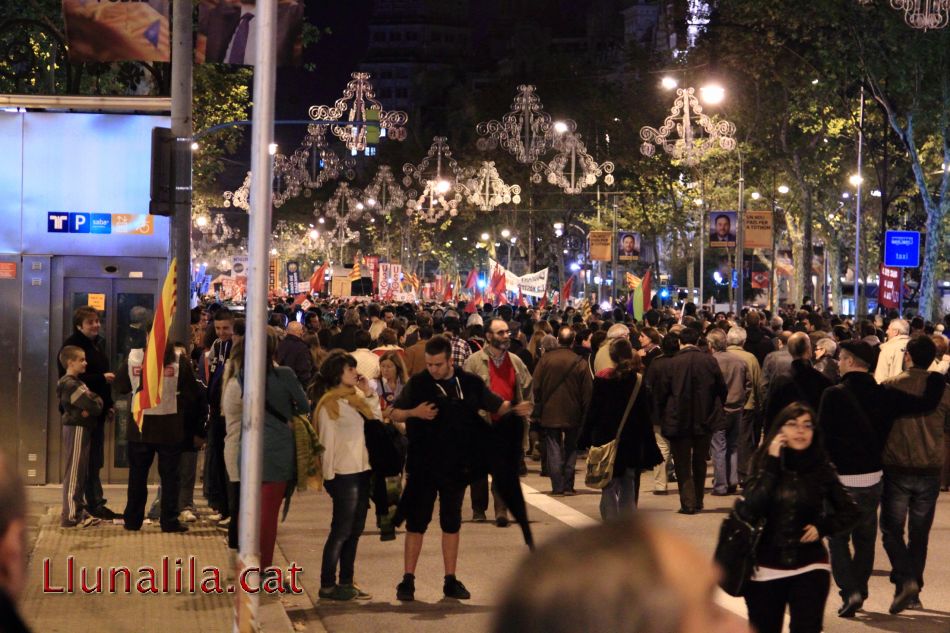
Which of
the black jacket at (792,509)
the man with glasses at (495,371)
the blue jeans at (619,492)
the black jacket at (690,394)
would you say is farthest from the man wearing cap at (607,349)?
the black jacket at (792,509)

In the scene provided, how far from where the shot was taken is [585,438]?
1276 centimetres

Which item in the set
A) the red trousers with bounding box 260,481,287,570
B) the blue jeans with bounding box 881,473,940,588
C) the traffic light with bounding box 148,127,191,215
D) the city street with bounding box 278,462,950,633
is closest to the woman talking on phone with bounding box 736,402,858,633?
the city street with bounding box 278,462,950,633

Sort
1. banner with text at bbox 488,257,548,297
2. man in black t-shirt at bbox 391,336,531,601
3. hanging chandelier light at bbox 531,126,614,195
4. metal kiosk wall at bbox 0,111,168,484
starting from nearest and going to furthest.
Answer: man in black t-shirt at bbox 391,336,531,601, metal kiosk wall at bbox 0,111,168,484, hanging chandelier light at bbox 531,126,614,195, banner with text at bbox 488,257,548,297

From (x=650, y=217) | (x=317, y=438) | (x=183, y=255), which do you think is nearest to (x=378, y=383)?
(x=183, y=255)

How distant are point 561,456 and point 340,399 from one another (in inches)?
263

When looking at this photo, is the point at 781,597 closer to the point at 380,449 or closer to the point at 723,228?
the point at 380,449

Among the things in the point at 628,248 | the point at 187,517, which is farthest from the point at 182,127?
the point at 628,248

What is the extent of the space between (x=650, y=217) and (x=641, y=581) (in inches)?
2688

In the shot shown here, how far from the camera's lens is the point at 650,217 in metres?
69.6

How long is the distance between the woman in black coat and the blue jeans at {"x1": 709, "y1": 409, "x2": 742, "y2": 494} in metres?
3.84

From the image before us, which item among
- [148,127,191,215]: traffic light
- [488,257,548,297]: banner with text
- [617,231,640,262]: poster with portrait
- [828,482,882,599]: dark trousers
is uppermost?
[617,231,640,262]: poster with portrait

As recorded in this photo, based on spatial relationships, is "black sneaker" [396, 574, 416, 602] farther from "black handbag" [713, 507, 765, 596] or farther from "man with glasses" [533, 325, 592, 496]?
"man with glasses" [533, 325, 592, 496]

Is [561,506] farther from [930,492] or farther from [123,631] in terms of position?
[123,631]

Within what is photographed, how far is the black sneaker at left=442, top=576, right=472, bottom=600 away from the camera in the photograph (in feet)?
33.7
